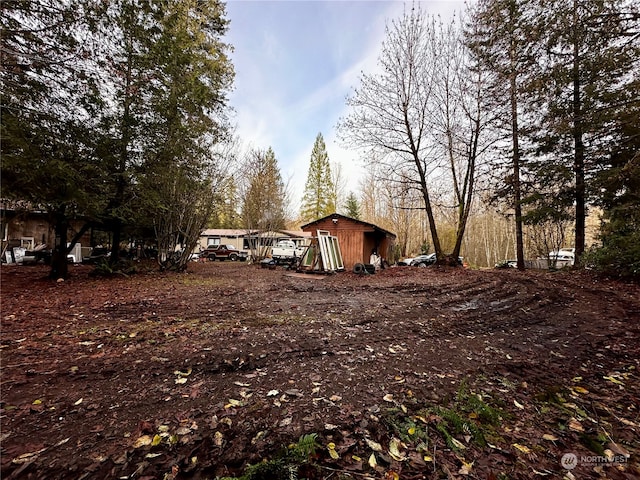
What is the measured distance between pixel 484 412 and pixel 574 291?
737 centimetres

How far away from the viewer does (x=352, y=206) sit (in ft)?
111

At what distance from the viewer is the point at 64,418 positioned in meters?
2.05

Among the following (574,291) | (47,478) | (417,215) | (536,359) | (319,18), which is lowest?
(47,478)

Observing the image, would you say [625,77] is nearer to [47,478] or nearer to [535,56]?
[535,56]

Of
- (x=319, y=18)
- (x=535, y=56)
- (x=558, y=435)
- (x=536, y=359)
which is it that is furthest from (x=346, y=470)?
(x=535, y=56)

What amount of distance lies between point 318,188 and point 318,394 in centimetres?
3309

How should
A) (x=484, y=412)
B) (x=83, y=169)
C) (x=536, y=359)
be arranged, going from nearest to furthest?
(x=484, y=412) < (x=536, y=359) < (x=83, y=169)

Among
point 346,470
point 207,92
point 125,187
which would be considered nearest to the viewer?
point 346,470

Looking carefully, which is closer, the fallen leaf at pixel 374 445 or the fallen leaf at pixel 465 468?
the fallen leaf at pixel 465 468

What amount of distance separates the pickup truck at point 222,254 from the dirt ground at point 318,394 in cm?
1938

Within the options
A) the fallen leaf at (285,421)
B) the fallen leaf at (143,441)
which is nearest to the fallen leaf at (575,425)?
the fallen leaf at (285,421)

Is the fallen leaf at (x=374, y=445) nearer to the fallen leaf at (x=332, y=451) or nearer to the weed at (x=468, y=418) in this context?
the fallen leaf at (x=332, y=451)

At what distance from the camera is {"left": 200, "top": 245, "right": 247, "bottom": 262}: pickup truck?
2409 centimetres

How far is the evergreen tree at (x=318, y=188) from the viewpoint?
34438 mm
